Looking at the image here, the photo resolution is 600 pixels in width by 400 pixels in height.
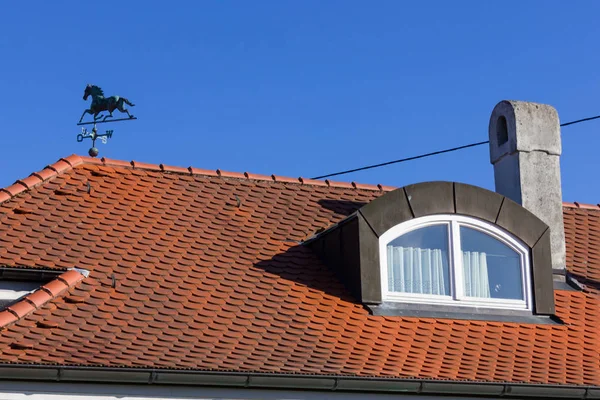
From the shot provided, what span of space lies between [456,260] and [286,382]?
11.9ft

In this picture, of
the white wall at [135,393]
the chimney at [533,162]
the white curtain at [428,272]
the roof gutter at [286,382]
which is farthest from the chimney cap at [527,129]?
the white wall at [135,393]

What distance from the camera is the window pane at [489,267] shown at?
1452cm

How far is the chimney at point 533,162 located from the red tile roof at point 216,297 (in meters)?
0.76

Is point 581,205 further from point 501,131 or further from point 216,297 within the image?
point 216,297

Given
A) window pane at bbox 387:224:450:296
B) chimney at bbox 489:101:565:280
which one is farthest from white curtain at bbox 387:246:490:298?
chimney at bbox 489:101:565:280

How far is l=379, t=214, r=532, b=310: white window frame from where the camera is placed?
14.1 metres

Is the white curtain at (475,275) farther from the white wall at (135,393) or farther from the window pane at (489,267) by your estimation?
the white wall at (135,393)

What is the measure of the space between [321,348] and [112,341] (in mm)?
2291

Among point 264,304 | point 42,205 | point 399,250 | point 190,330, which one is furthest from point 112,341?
point 399,250

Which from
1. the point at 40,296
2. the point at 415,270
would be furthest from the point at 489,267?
the point at 40,296

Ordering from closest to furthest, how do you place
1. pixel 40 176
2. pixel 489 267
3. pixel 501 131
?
pixel 489 267
pixel 40 176
pixel 501 131

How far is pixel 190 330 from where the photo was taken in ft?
40.2

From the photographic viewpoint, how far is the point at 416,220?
1443 centimetres

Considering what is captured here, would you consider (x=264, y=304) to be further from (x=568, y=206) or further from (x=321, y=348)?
(x=568, y=206)
